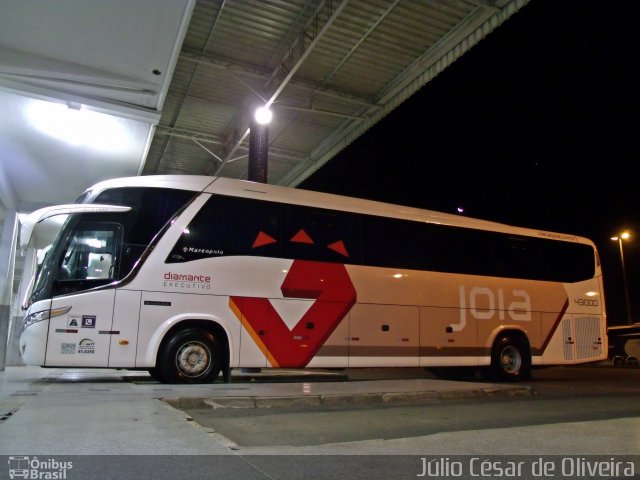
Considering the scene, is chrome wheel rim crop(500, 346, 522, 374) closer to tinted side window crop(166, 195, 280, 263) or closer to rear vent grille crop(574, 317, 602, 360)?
rear vent grille crop(574, 317, 602, 360)

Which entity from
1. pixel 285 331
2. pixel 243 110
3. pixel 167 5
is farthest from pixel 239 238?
pixel 243 110

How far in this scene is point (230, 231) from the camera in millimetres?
9297

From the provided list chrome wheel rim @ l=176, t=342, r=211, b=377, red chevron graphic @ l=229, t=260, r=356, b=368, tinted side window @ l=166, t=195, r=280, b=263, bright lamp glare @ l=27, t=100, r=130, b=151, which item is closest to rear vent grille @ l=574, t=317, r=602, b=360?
red chevron graphic @ l=229, t=260, r=356, b=368

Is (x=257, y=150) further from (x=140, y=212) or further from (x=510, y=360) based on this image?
(x=510, y=360)

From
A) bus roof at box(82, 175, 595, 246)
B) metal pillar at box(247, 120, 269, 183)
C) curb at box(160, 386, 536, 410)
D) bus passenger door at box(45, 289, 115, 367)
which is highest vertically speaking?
metal pillar at box(247, 120, 269, 183)

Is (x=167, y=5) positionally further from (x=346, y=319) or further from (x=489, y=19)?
(x=489, y=19)

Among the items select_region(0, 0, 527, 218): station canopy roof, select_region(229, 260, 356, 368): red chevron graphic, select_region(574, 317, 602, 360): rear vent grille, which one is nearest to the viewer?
select_region(0, 0, 527, 218): station canopy roof

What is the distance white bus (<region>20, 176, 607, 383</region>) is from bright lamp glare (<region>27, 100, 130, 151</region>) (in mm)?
1373

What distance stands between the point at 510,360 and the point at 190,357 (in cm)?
791

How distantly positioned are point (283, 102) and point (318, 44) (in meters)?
Result: 2.64

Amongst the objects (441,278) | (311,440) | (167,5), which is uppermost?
(167,5)

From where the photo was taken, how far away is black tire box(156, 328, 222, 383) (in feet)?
27.9

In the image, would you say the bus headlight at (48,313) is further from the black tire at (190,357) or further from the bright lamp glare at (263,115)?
the bright lamp glare at (263,115)

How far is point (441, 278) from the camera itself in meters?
11.6
